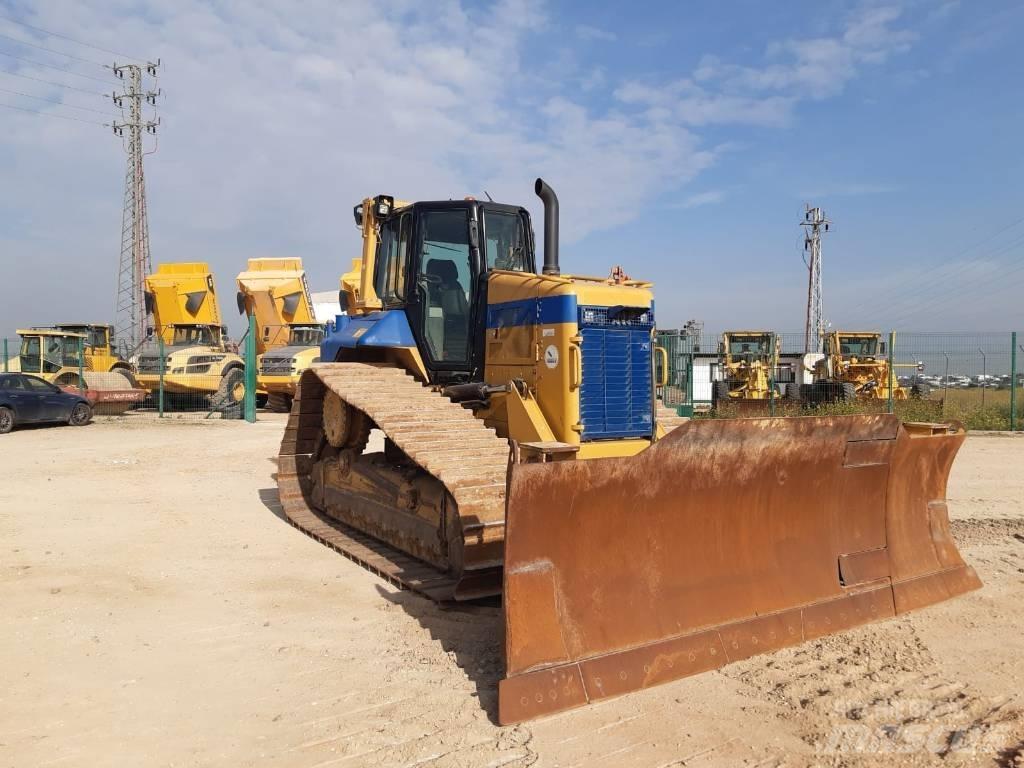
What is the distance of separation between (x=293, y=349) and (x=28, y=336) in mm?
6958

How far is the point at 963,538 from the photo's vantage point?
6492 millimetres

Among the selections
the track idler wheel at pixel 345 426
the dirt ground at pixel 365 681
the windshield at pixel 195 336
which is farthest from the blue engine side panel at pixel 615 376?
the windshield at pixel 195 336

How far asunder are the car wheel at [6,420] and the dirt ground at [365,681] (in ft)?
35.3

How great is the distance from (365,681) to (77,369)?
18807 mm

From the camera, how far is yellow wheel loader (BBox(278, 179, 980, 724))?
365 centimetres

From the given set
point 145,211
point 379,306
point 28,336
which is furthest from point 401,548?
point 145,211

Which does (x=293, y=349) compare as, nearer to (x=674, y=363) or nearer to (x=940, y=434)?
(x=674, y=363)

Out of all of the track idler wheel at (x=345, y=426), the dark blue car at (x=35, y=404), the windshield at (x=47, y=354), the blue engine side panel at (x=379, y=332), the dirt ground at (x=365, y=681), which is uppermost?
the blue engine side panel at (x=379, y=332)

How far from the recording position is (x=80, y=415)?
17047 mm

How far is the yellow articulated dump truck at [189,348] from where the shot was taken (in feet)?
63.7

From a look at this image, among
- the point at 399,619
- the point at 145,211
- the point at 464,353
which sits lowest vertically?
the point at 399,619

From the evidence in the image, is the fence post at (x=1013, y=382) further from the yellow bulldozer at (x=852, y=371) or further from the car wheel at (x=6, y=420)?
the car wheel at (x=6, y=420)

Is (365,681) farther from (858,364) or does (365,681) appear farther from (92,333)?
(92,333)

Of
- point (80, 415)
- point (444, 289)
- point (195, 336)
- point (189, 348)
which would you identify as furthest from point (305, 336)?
point (444, 289)
